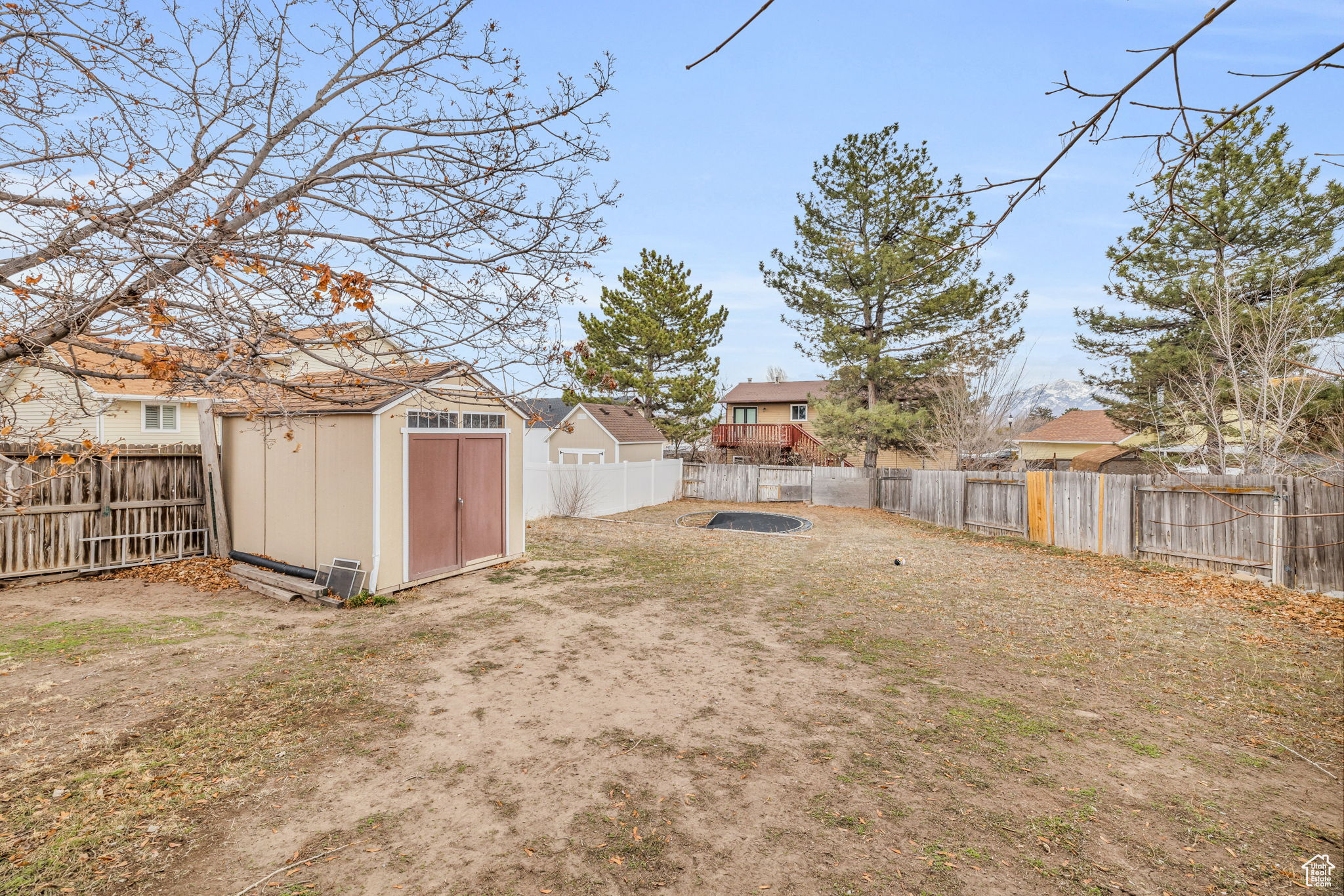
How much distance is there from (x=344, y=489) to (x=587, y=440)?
15.6 meters

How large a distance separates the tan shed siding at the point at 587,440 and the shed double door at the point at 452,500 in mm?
13112

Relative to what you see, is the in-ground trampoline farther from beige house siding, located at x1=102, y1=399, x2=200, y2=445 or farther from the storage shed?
beige house siding, located at x1=102, y1=399, x2=200, y2=445

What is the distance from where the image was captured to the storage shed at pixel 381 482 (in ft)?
26.0

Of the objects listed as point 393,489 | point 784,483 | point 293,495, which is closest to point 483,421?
point 393,489

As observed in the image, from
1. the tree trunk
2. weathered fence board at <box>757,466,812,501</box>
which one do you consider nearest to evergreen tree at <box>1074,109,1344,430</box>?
the tree trunk

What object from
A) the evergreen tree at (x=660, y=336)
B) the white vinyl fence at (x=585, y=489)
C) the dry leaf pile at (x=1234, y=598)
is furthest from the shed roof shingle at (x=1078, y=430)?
the dry leaf pile at (x=1234, y=598)

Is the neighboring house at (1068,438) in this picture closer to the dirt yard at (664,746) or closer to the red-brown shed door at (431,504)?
the dirt yard at (664,746)

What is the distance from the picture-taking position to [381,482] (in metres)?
7.95

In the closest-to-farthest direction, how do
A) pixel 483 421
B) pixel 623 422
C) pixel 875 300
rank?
pixel 483 421
pixel 875 300
pixel 623 422

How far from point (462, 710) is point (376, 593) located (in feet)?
13.3

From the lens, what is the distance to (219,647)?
599 centimetres

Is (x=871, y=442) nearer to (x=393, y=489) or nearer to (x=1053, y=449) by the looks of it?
(x=393, y=489)

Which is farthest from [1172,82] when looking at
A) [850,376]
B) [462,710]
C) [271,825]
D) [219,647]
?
[850,376]

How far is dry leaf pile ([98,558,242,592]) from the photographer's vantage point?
840 centimetres
